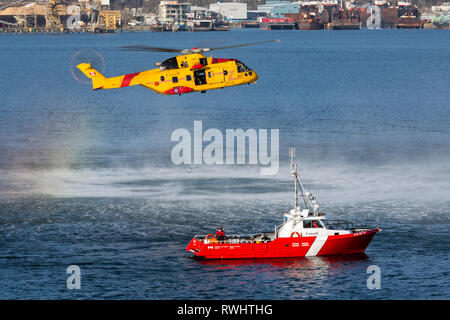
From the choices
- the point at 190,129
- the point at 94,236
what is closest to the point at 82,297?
the point at 94,236

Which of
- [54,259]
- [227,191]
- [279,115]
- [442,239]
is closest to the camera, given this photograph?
[54,259]

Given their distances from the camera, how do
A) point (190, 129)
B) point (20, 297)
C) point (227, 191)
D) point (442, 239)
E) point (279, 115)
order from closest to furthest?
point (20, 297) → point (442, 239) → point (227, 191) → point (190, 129) → point (279, 115)

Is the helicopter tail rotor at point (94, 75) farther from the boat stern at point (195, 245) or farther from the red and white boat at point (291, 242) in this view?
the red and white boat at point (291, 242)

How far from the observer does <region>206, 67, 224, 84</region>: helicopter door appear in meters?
76.9

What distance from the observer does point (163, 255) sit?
260 feet

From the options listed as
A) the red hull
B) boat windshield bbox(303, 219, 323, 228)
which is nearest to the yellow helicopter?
the red hull

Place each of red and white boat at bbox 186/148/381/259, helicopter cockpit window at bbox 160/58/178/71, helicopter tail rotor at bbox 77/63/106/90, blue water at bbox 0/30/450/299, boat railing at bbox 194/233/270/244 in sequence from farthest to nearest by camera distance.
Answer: boat railing at bbox 194/233/270/244 → red and white boat at bbox 186/148/381/259 → helicopter tail rotor at bbox 77/63/106/90 → helicopter cockpit window at bbox 160/58/178/71 → blue water at bbox 0/30/450/299

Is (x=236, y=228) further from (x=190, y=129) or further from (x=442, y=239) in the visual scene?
(x=190, y=129)

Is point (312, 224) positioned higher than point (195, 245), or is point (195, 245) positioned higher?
point (312, 224)

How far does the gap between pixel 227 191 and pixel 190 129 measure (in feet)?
191

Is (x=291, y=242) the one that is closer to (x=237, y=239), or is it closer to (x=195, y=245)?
(x=237, y=239)

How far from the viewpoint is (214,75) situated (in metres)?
77.1

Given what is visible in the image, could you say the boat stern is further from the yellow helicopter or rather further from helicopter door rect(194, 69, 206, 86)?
helicopter door rect(194, 69, 206, 86)

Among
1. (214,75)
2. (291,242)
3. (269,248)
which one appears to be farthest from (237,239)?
(214,75)
